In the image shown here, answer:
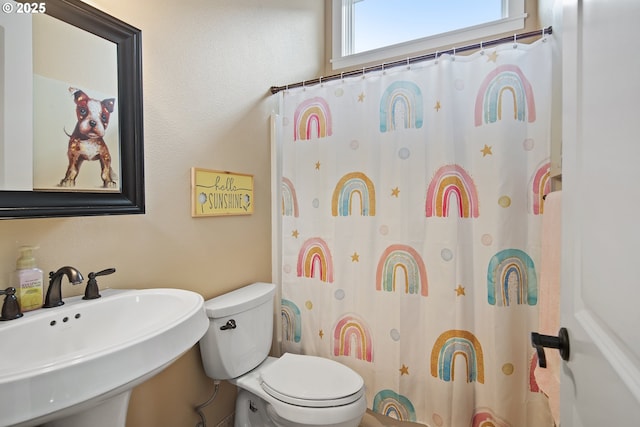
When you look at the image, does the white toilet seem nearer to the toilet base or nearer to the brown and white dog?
the toilet base

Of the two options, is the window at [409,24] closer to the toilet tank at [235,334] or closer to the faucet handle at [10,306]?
the toilet tank at [235,334]

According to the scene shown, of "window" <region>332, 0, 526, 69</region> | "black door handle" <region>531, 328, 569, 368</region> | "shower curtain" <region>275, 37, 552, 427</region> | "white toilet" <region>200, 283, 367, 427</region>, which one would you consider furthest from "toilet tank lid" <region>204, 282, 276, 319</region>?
"window" <region>332, 0, 526, 69</region>

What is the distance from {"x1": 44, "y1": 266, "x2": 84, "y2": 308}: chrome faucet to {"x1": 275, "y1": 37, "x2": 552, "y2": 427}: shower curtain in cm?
113

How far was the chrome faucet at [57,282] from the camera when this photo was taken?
3.12ft

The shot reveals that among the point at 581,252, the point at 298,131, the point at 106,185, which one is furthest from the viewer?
the point at 298,131

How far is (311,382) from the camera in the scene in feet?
4.77

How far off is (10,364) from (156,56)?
3.70 feet

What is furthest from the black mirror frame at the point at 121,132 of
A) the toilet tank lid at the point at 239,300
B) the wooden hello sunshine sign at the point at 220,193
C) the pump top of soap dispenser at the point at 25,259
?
the toilet tank lid at the point at 239,300

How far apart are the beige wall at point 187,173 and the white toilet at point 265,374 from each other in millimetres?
153

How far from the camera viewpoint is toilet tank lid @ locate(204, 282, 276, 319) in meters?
1.42

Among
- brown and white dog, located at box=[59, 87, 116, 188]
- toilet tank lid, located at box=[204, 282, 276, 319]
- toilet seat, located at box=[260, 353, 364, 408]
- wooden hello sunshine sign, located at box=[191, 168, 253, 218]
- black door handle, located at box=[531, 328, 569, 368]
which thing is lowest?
toilet seat, located at box=[260, 353, 364, 408]

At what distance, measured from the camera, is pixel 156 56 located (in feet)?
4.28

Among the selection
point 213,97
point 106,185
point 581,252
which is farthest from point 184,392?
point 581,252

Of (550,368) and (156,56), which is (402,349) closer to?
(550,368)
